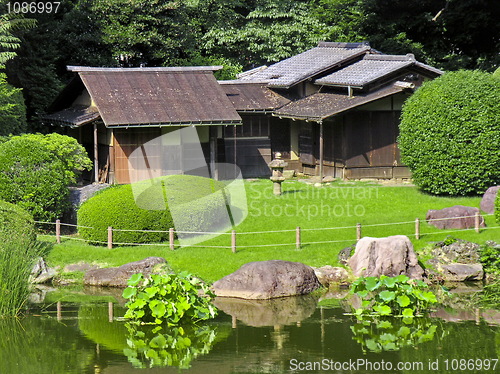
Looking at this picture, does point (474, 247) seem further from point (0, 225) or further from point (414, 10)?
point (414, 10)

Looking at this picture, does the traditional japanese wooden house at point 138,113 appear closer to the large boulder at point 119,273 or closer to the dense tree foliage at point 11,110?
the dense tree foliage at point 11,110

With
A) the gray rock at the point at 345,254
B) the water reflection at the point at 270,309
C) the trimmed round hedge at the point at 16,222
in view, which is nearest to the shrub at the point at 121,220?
the trimmed round hedge at the point at 16,222

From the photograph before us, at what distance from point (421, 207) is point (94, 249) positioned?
1015cm

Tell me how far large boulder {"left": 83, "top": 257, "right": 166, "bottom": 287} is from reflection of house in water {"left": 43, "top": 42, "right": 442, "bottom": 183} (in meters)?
7.81

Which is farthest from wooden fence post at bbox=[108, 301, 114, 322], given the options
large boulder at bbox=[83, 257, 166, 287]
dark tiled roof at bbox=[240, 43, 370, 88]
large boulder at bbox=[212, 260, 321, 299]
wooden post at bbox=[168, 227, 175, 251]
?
dark tiled roof at bbox=[240, 43, 370, 88]

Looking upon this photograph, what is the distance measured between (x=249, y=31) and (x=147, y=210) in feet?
67.2

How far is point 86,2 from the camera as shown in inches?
1441

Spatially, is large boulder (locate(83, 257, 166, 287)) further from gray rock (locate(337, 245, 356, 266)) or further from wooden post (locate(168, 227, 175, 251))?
gray rock (locate(337, 245, 356, 266))

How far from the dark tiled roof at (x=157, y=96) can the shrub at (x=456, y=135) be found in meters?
6.39

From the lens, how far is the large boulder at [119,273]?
2142cm

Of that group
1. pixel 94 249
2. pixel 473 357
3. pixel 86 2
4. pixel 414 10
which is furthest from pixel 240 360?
pixel 414 10

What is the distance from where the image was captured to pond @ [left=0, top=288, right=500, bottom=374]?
1559cm

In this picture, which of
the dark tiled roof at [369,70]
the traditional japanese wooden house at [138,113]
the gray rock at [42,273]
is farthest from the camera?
the dark tiled roof at [369,70]

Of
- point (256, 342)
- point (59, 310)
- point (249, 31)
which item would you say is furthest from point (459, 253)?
point (249, 31)
